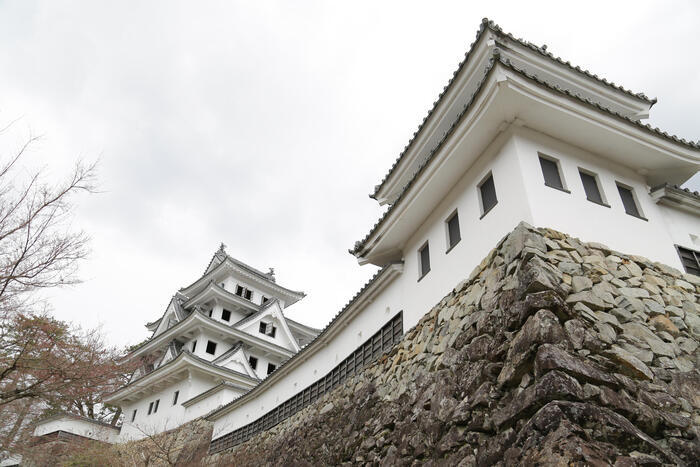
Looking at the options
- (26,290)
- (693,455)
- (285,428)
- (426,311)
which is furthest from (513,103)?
(285,428)

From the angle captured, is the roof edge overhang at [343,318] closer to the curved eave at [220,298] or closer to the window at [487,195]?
the window at [487,195]

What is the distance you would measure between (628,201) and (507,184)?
2171mm

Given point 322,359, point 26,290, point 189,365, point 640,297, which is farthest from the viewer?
point 189,365

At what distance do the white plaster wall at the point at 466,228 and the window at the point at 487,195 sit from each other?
0.23 feet

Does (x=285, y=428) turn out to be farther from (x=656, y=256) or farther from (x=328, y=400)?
(x=656, y=256)

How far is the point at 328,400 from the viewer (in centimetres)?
1027

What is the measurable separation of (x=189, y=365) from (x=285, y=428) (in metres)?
10.4

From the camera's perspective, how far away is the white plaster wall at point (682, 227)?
7062 mm

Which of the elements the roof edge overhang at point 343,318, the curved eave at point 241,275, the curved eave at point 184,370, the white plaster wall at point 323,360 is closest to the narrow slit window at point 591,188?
the roof edge overhang at point 343,318

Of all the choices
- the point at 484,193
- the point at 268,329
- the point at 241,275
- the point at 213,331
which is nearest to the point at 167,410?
the point at 213,331

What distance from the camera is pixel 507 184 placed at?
6.40m

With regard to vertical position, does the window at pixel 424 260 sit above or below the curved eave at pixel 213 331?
below

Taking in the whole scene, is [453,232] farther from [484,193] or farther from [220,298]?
[220,298]

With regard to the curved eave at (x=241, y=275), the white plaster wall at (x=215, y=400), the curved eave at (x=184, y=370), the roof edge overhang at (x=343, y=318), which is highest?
the curved eave at (x=241, y=275)
